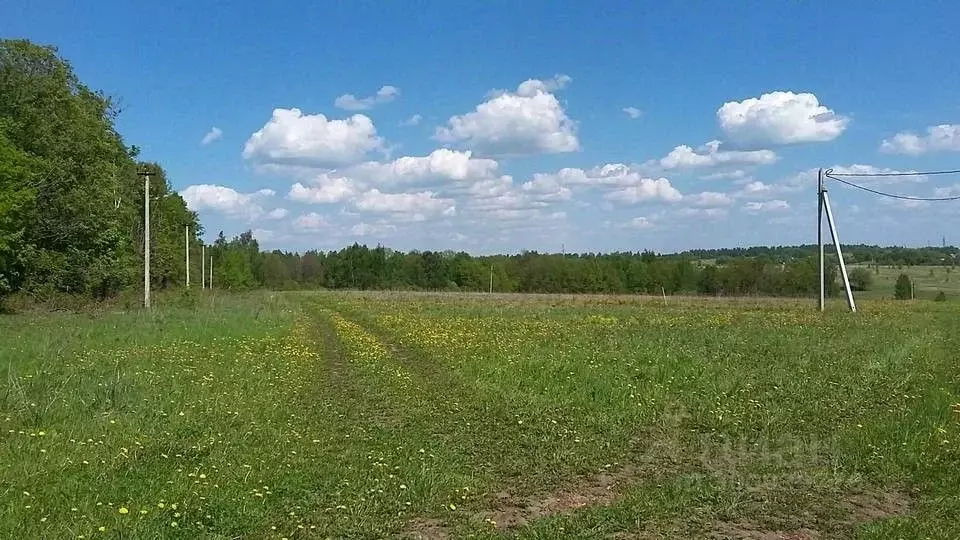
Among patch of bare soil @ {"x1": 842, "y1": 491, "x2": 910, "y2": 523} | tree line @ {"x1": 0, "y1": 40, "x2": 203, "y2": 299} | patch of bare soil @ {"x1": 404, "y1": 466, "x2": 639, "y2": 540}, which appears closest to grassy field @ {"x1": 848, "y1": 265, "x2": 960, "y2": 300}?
tree line @ {"x1": 0, "y1": 40, "x2": 203, "y2": 299}

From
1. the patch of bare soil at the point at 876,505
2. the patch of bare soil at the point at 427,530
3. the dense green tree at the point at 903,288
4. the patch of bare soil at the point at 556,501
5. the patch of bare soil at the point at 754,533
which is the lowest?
the patch of bare soil at the point at 876,505

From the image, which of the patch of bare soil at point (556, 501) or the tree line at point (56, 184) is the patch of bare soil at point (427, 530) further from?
the tree line at point (56, 184)

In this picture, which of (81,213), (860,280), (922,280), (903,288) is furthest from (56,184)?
(922,280)

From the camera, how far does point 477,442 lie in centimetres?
1023

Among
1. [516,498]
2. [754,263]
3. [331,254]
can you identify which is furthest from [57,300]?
[331,254]

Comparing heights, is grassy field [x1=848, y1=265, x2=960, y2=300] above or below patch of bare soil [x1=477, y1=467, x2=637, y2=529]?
above

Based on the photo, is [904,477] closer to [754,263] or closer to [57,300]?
[57,300]

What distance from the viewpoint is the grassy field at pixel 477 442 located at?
7.01 m

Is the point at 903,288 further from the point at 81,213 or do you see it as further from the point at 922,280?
the point at 81,213

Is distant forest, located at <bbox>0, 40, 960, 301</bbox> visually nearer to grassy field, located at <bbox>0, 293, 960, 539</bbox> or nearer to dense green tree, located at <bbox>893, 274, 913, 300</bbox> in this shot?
dense green tree, located at <bbox>893, 274, 913, 300</bbox>

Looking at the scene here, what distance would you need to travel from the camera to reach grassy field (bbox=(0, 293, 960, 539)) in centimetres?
701

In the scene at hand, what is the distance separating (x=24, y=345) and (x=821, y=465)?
1814 cm

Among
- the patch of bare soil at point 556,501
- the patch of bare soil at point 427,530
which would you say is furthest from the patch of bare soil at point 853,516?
the patch of bare soil at point 427,530

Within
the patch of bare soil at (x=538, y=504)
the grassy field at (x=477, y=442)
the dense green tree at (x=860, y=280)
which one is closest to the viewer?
the patch of bare soil at (x=538, y=504)
